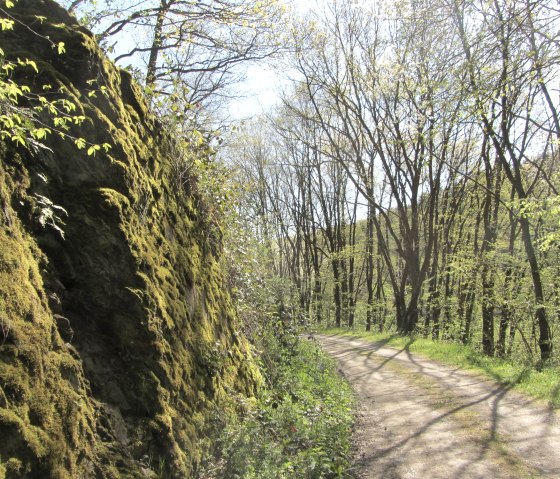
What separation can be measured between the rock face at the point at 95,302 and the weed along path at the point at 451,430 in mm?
2277

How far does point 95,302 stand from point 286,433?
9.92 ft

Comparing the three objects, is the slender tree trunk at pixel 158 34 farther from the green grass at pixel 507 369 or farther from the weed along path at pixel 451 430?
the green grass at pixel 507 369

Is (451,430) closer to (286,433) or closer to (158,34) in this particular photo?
(286,433)

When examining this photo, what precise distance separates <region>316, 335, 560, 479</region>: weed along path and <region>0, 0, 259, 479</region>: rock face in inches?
89.6

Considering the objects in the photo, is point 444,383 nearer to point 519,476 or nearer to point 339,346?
point 519,476

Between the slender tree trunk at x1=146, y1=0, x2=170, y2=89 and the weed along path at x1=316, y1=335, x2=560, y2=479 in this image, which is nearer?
the weed along path at x1=316, y1=335, x2=560, y2=479

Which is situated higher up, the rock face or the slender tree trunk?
the slender tree trunk

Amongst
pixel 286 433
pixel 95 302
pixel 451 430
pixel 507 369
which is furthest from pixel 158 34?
pixel 507 369

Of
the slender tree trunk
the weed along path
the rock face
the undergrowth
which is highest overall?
the slender tree trunk

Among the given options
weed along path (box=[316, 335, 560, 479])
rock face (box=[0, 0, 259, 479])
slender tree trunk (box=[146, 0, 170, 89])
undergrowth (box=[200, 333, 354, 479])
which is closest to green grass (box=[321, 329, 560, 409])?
weed along path (box=[316, 335, 560, 479])

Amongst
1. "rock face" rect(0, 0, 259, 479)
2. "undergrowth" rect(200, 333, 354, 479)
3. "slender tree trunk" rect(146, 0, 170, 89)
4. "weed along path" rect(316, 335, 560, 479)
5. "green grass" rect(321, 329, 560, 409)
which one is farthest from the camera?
"slender tree trunk" rect(146, 0, 170, 89)

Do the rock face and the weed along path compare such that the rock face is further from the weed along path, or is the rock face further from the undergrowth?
→ the weed along path

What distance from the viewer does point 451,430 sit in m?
6.14

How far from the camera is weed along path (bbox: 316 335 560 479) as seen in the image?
4.95 metres
